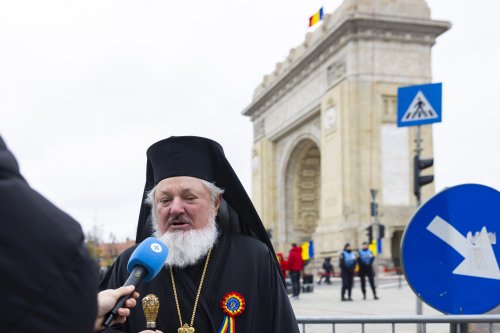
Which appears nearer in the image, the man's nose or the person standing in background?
the man's nose

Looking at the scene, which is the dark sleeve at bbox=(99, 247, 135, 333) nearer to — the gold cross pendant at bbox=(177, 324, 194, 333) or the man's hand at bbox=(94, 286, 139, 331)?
the gold cross pendant at bbox=(177, 324, 194, 333)

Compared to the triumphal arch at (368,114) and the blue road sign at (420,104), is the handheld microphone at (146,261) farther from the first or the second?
the triumphal arch at (368,114)

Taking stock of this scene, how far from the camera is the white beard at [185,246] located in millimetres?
2678

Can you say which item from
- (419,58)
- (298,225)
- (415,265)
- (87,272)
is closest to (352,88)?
(419,58)

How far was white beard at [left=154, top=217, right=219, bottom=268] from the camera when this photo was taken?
268 centimetres

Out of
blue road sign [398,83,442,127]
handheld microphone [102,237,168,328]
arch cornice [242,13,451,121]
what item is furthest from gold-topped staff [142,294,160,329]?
arch cornice [242,13,451,121]

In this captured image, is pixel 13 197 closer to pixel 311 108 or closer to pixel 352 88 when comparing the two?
pixel 352 88

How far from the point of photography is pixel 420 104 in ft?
22.3

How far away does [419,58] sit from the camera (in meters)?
30.5

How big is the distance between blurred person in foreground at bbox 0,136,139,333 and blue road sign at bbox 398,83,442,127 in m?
5.97

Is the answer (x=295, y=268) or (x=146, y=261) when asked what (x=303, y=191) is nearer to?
(x=295, y=268)

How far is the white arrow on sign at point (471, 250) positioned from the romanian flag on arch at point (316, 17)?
29.9 meters

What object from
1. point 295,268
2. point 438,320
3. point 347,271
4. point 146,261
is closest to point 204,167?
point 146,261

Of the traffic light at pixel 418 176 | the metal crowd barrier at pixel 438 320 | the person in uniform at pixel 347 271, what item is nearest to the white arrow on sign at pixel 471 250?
the metal crowd barrier at pixel 438 320
